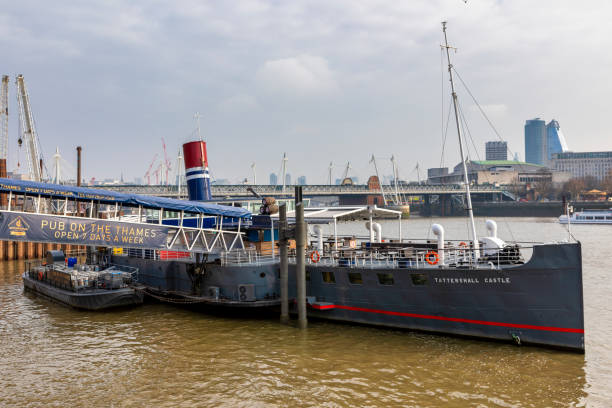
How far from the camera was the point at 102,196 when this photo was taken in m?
23.4

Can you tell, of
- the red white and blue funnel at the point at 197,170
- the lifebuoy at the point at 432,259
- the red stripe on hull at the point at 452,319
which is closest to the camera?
the red stripe on hull at the point at 452,319

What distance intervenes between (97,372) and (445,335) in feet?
46.6

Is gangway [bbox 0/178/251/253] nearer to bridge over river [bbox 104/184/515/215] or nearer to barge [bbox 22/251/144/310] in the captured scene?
barge [bbox 22/251/144/310]

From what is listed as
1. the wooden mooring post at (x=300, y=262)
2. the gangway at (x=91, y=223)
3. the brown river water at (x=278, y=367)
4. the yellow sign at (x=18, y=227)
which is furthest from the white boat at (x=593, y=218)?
the yellow sign at (x=18, y=227)

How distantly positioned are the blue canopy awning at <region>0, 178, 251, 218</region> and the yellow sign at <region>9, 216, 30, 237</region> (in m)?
1.41

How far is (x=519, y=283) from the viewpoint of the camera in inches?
736

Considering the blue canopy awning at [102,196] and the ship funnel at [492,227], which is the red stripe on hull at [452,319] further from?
the blue canopy awning at [102,196]

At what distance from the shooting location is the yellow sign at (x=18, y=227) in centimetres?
2089

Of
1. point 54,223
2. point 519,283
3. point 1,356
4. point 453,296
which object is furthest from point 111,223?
point 519,283

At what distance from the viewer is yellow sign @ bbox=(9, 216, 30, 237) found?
20.9m

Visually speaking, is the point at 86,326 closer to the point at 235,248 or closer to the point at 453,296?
the point at 235,248

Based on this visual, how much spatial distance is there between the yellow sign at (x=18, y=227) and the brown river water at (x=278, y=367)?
5.15 metres

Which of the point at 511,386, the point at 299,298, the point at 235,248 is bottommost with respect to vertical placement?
the point at 511,386

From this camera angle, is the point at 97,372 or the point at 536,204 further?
the point at 536,204
